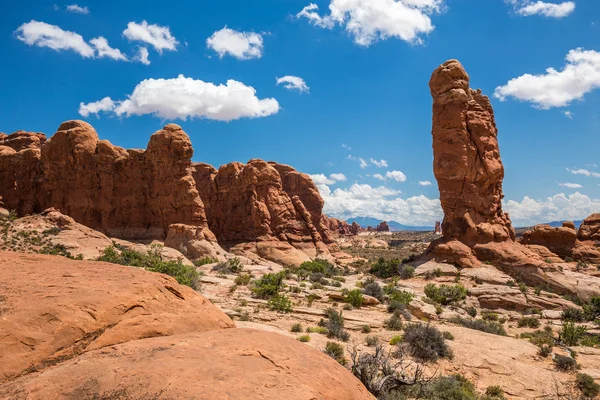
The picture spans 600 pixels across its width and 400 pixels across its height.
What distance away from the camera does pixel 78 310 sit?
4.74 metres

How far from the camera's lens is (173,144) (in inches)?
1596

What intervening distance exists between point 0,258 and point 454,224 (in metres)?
34.9

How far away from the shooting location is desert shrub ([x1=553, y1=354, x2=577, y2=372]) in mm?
13180

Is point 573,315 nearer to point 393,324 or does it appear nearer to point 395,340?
point 393,324

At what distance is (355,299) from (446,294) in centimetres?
937

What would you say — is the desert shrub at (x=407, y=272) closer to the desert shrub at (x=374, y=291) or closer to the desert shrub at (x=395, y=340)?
the desert shrub at (x=374, y=291)

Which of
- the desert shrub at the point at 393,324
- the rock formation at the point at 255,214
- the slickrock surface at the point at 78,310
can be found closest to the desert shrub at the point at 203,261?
the rock formation at the point at 255,214

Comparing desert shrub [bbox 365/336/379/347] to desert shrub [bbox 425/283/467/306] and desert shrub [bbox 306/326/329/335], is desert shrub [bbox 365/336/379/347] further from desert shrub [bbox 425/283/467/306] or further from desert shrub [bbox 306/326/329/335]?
desert shrub [bbox 425/283/467/306]

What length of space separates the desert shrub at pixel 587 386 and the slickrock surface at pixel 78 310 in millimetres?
12263

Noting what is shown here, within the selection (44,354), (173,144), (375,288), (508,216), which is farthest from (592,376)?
(173,144)

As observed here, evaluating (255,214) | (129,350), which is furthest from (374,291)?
(255,214)

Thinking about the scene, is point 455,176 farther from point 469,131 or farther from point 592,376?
point 592,376

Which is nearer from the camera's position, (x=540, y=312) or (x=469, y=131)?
(x=540, y=312)

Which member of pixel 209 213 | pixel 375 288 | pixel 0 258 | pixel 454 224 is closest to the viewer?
pixel 0 258
